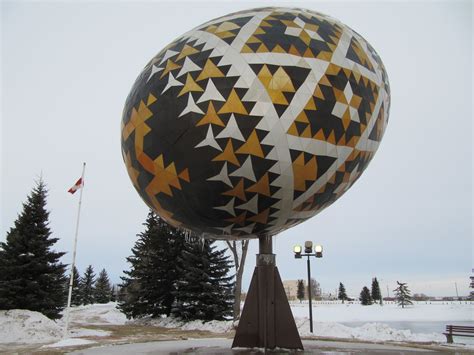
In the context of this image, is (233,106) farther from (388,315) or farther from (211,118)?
(388,315)

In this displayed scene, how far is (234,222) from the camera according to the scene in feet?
39.3

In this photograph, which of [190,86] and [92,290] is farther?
[92,290]

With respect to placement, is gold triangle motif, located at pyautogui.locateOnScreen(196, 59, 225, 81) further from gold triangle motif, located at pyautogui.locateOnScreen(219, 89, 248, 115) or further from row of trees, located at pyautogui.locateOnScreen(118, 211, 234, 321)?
row of trees, located at pyautogui.locateOnScreen(118, 211, 234, 321)

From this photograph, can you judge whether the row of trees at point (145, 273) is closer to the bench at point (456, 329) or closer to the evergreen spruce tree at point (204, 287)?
the evergreen spruce tree at point (204, 287)

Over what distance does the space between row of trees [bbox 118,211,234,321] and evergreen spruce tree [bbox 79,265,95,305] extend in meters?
38.2

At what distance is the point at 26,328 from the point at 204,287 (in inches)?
469

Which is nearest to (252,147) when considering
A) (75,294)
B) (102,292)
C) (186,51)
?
(186,51)

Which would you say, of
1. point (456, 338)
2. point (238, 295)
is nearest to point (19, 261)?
point (238, 295)

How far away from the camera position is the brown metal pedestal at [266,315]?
12.5 meters

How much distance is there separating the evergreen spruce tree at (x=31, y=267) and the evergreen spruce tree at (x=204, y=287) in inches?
328

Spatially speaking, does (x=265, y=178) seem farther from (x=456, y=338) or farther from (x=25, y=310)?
(x=25, y=310)

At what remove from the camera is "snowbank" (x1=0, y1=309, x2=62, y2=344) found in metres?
21.0

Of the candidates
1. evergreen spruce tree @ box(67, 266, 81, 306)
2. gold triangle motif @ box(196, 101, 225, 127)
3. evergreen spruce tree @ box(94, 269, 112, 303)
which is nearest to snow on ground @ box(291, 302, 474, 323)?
gold triangle motif @ box(196, 101, 225, 127)

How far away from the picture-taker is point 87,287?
72.8m
